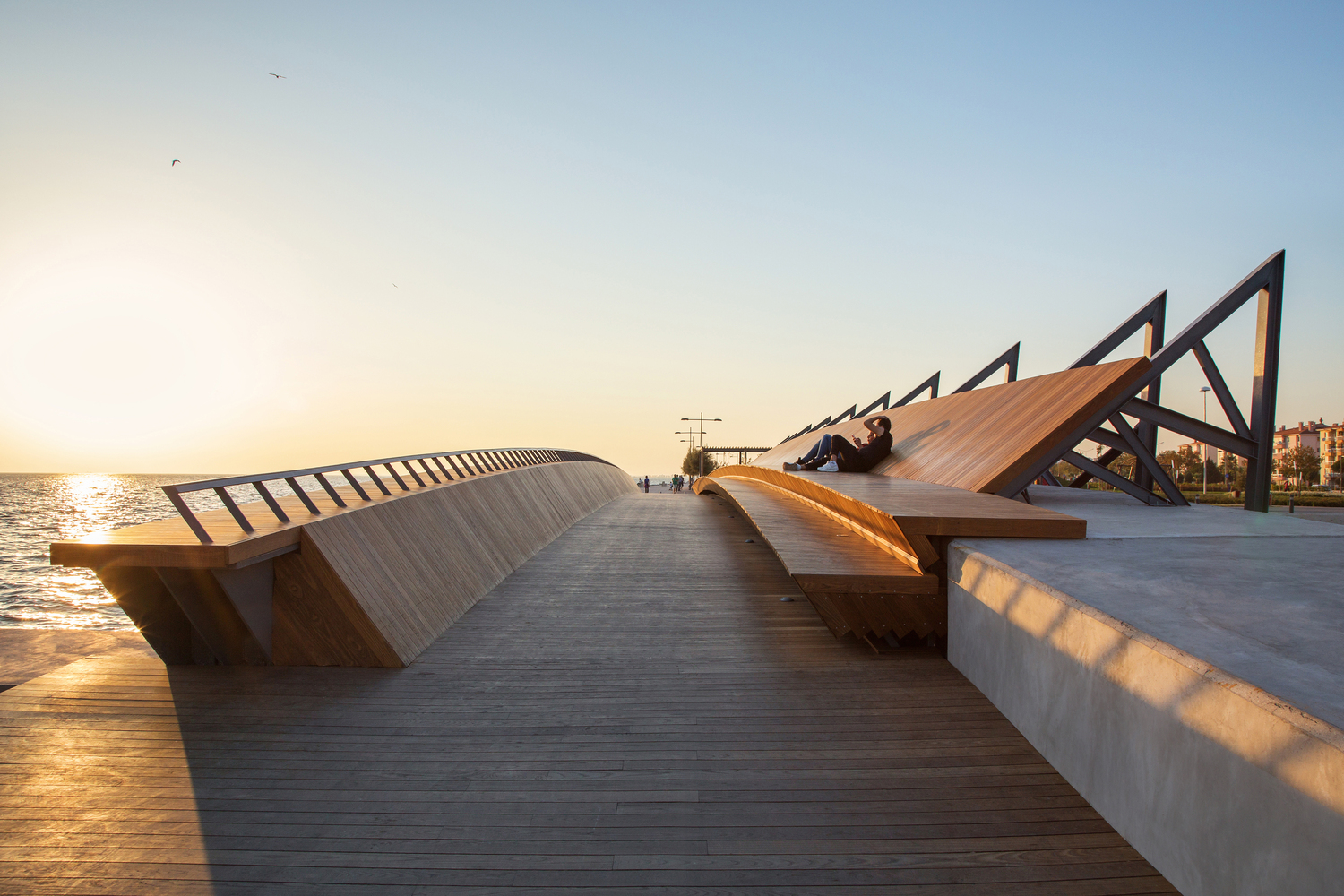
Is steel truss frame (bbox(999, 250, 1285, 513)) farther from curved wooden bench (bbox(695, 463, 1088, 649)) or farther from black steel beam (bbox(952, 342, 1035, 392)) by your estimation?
black steel beam (bbox(952, 342, 1035, 392))

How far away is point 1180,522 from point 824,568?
3632 millimetres

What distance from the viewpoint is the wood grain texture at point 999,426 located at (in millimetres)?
7547

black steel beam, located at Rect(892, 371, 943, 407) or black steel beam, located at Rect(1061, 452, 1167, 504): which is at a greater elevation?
black steel beam, located at Rect(892, 371, 943, 407)

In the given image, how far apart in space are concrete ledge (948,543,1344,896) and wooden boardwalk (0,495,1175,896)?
0.24m

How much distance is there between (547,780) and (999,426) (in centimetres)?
747

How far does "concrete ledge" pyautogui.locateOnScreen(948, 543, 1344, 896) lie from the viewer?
7.37ft

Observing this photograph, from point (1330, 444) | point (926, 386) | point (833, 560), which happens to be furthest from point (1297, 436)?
point (833, 560)

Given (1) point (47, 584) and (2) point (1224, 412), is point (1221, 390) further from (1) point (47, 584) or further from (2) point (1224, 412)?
(1) point (47, 584)

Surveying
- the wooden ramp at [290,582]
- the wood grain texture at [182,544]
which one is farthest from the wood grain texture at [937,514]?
the wood grain texture at [182,544]

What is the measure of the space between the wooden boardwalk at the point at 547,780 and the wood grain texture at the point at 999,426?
281 centimetres

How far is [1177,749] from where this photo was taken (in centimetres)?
287

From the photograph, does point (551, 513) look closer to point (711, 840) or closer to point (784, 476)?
point (784, 476)

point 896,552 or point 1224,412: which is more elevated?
point 1224,412

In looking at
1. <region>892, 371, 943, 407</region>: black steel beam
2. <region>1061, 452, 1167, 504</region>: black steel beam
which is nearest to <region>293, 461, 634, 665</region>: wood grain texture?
<region>1061, 452, 1167, 504</region>: black steel beam
